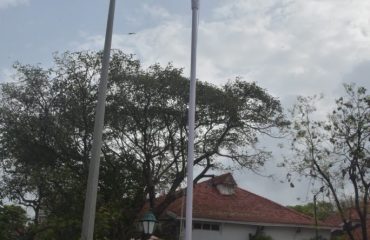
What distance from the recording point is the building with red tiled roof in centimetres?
2927

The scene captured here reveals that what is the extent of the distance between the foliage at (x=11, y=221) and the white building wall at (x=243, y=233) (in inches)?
551

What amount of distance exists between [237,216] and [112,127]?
34.7 ft

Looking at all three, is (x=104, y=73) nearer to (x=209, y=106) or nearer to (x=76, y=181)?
(x=76, y=181)

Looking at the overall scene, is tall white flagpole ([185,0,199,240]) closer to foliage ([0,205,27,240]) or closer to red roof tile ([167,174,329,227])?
foliage ([0,205,27,240])

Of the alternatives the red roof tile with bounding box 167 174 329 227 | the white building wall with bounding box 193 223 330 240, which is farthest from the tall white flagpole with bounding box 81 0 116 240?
the white building wall with bounding box 193 223 330 240

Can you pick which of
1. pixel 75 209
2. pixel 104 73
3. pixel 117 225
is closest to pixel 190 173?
pixel 104 73

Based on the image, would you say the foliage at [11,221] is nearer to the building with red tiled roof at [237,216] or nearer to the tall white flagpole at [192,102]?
the tall white flagpole at [192,102]

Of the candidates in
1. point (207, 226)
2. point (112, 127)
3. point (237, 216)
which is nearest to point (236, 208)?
point (237, 216)

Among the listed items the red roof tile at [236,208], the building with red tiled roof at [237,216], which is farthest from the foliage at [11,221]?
the red roof tile at [236,208]

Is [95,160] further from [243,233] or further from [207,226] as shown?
[243,233]

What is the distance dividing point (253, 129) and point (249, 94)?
149 cm

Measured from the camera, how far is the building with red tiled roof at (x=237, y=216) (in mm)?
29266

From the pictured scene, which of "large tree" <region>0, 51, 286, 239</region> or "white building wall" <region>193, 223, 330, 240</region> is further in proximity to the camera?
"white building wall" <region>193, 223, 330, 240</region>

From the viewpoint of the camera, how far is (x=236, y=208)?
31156 mm
